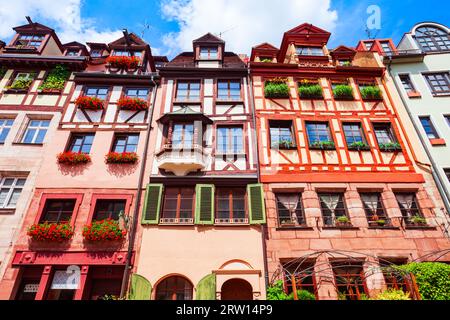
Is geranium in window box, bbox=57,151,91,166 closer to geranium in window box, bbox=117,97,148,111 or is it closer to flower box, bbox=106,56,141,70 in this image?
geranium in window box, bbox=117,97,148,111

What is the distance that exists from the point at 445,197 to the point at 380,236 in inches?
135

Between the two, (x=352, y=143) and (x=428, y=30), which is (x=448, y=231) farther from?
(x=428, y=30)

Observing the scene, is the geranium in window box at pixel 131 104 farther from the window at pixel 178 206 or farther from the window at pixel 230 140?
the window at pixel 178 206

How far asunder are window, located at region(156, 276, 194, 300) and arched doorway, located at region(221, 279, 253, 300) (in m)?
1.26

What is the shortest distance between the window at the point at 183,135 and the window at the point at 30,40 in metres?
10.8

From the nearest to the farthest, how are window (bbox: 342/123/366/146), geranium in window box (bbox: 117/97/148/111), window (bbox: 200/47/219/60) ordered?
window (bbox: 342/123/366/146) < geranium in window box (bbox: 117/97/148/111) < window (bbox: 200/47/219/60)

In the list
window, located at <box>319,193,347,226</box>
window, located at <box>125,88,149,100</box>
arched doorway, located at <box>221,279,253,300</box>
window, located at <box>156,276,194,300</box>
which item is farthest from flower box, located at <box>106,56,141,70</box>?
arched doorway, located at <box>221,279,253,300</box>

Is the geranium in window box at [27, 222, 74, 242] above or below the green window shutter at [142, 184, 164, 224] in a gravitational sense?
below

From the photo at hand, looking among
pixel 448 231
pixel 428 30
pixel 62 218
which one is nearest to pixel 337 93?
pixel 448 231

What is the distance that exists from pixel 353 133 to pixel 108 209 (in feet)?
38.6

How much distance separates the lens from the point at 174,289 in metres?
9.30

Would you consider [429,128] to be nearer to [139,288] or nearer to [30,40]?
[139,288]

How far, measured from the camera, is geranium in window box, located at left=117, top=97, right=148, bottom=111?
43.3 feet

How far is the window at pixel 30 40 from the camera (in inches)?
618
